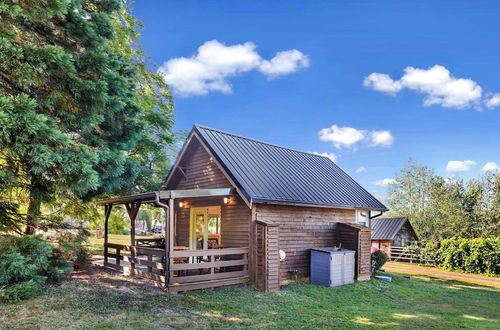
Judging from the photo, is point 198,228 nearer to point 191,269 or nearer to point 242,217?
point 242,217

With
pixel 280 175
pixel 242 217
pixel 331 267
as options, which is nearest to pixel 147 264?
pixel 242 217

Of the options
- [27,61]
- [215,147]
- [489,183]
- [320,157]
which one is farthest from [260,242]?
[489,183]

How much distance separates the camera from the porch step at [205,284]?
8.57 m

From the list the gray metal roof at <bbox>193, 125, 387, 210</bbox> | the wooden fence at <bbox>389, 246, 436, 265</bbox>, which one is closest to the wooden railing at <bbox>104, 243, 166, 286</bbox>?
the gray metal roof at <bbox>193, 125, 387, 210</bbox>

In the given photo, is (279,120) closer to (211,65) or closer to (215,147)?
(211,65)

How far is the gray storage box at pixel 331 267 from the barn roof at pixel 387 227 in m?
15.4

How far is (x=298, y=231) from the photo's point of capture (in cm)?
1142

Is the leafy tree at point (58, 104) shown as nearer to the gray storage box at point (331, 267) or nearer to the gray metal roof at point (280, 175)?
the gray metal roof at point (280, 175)

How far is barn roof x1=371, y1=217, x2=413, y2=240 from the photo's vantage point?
25281mm

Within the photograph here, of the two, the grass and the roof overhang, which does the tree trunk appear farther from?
the roof overhang

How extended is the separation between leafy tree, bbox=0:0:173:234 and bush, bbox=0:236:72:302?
0.73 m

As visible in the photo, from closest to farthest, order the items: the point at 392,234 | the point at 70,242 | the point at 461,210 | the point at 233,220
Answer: the point at 70,242 < the point at 233,220 < the point at 461,210 < the point at 392,234

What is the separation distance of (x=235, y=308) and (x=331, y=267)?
4.32 metres

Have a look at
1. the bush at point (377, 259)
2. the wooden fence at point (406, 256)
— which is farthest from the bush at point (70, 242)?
the wooden fence at point (406, 256)
